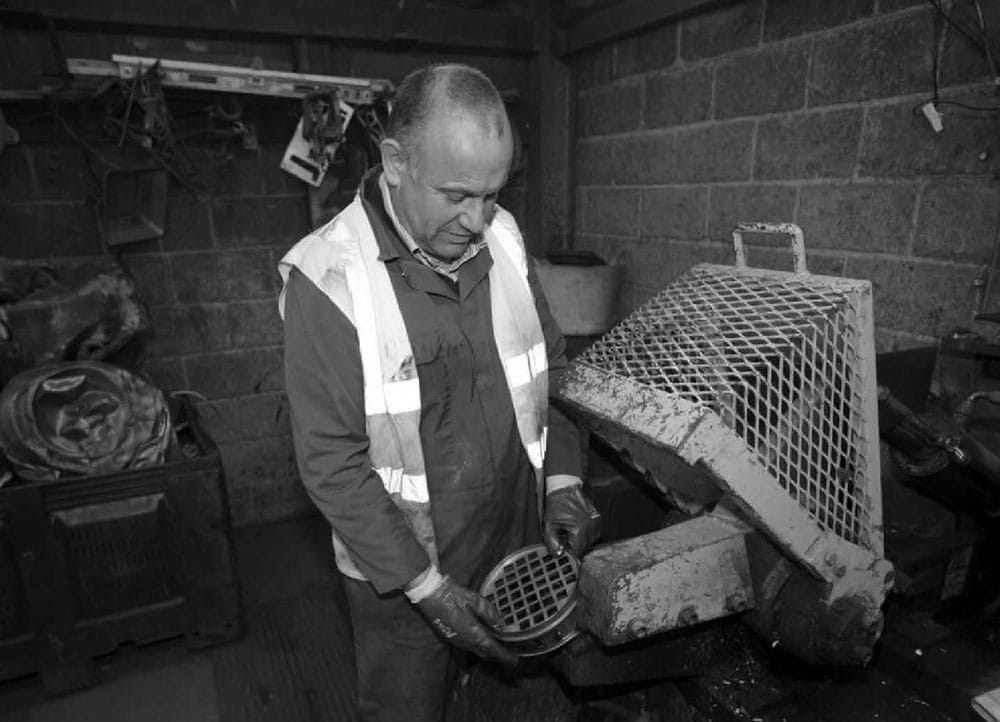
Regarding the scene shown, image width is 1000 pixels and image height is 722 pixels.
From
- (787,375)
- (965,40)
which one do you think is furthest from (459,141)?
(965,40)

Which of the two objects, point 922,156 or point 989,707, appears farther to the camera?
point 922,156

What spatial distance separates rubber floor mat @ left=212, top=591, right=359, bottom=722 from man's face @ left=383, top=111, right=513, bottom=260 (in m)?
1.59

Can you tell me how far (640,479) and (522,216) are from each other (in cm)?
180

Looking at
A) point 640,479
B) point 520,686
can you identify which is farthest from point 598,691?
point 640,479

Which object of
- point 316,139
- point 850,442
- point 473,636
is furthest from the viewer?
point 316,139

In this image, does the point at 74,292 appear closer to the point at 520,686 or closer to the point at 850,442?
the point at 520,686

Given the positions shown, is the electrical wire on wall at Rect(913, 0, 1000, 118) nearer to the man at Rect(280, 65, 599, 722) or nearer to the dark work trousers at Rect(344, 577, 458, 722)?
the man at Rect(280, 65, 599, 722)

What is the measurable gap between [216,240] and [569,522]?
83.8 inches

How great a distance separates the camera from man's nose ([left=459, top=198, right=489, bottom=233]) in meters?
1.18

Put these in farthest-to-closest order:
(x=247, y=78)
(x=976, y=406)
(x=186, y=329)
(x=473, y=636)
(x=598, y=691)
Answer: (x=186, y=329) < (x=247, y=78) < (x=976, y=406) < (x=598, y=691) < (x=473, y=636)

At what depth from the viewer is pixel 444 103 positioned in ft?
3.59

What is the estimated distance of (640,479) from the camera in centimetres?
192

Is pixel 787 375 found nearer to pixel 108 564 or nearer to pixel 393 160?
pixel 393 160

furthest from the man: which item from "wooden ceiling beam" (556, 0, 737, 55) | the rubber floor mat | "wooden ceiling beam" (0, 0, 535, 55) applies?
"wooden ceiling beam" (0, 0, 535, 55)
